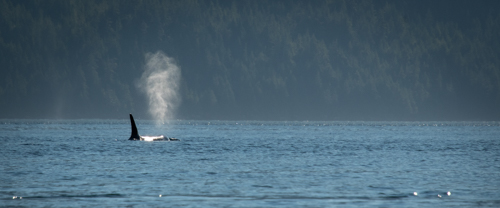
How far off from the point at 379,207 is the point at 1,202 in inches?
511

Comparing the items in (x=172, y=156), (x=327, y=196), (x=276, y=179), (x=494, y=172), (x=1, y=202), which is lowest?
(x=1, y=202)

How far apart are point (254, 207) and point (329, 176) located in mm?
10804

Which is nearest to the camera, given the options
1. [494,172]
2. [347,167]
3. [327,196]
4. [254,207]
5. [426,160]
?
[254,207]

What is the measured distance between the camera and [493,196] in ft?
86.9

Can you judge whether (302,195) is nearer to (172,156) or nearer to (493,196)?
(493,196)

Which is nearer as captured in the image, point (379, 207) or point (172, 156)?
point (379, 207)

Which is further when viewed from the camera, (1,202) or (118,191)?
(118,191)

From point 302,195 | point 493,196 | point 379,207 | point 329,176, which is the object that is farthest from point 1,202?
point 493,196

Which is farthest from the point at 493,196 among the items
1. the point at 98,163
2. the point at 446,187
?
the point at 98,163

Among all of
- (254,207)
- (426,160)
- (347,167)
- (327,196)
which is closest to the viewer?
(254,207)

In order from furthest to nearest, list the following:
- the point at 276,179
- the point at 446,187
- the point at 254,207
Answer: the point at 276,179 < the point at 446,187 < the point at 254,207

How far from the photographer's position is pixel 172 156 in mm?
47656

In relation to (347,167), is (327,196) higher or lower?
lower

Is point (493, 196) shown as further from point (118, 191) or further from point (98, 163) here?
point (98, 163)
